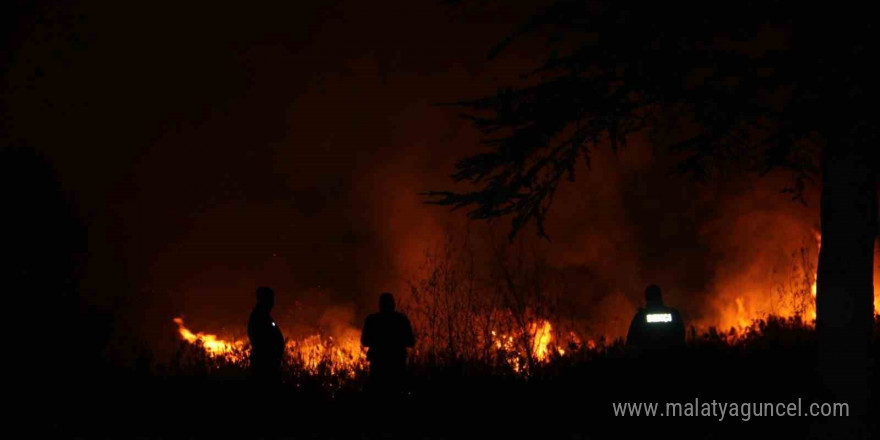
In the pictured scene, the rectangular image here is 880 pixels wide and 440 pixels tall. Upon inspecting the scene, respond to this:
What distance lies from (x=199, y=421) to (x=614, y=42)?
513 cm

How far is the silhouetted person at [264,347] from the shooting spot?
823 cm

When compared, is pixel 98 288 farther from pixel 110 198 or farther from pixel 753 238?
pixel 753 238

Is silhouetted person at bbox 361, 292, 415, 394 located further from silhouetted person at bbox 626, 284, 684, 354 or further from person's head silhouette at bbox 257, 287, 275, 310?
silhouetted person at bbox 626, 284, 684, 354

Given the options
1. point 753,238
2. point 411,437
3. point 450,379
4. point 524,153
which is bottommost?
point 411,437

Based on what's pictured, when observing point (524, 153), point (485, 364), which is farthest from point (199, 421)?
point (524, 153)

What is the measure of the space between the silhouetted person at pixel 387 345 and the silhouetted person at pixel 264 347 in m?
0.94

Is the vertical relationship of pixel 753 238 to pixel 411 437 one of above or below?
above

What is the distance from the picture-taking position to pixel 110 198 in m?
21.0

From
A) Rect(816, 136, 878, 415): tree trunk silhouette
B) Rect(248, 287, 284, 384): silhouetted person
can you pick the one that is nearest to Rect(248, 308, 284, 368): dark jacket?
Rect(248, 287, 284, 384): silhouetted person

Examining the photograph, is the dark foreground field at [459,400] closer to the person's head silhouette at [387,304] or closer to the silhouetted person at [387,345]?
the silhouetted person at [387,345]

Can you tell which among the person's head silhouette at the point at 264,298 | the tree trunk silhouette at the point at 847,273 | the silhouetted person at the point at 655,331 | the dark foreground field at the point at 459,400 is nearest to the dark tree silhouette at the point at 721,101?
the tree trunk silhouette at the point at 847,273

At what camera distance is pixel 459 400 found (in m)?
7.79

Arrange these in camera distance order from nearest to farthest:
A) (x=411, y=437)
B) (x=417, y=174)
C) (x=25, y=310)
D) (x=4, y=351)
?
(x=411, y=437) < (x=4, y=351) < (x=25, y=310) < (x=417, y=174)

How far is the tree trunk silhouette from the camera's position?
5164mm
